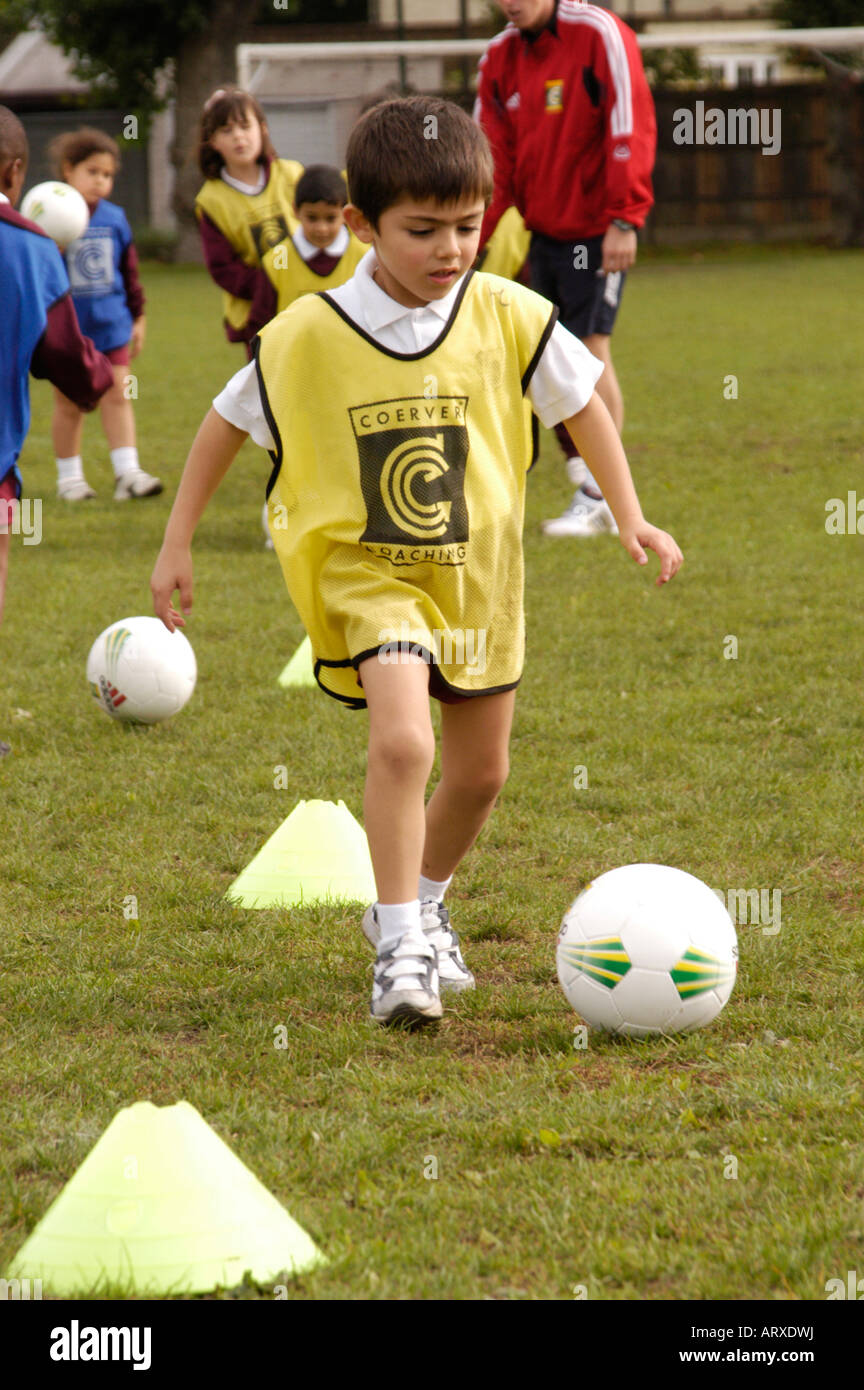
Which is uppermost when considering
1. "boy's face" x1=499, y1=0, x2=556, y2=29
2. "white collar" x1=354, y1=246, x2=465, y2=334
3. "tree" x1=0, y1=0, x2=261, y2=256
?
"tree" x1=0, y1=0, x2=261, y2=256

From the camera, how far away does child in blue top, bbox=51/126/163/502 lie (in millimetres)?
8969

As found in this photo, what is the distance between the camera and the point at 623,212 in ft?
24.3

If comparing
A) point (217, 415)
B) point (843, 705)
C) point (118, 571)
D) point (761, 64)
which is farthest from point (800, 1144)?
point (761, 64)

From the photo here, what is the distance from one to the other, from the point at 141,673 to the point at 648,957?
8.48ft

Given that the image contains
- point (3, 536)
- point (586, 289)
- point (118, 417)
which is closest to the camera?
point (3, 536)


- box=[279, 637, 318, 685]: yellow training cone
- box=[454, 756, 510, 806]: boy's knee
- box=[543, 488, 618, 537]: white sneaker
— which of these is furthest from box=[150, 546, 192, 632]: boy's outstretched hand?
box=[543, 488, 618, 537]: white sneaker

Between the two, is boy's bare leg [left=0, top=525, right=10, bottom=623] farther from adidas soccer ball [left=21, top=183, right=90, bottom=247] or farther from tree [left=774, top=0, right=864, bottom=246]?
tree [left=774, top=0, right=864, bottom=246]

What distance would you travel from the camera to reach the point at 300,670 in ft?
19.2

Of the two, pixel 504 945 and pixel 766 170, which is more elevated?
pixel 766 170

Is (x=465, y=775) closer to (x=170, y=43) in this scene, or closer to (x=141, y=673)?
(x=141, y=673)

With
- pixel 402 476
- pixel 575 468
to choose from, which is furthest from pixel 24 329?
pixel 575 468

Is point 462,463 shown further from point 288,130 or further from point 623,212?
point 288,130

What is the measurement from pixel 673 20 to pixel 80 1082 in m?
37.8

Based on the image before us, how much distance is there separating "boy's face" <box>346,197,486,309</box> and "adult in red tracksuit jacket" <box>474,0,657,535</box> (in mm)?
4360
